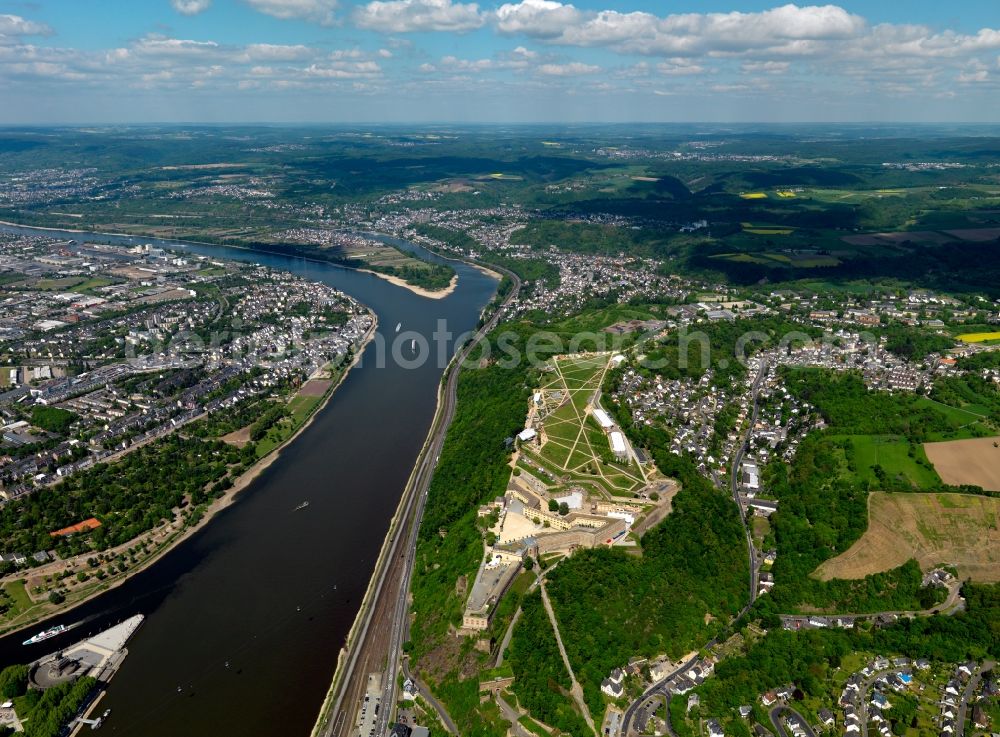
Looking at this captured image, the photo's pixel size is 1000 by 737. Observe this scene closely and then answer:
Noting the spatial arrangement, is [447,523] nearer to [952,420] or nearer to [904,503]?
[904,503]

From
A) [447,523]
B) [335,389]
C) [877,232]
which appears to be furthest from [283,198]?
[447,523]

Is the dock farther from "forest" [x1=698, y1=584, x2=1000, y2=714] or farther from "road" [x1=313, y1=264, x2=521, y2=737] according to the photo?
"forest" [x1=698, y1=584, x2=1000, y2=714]

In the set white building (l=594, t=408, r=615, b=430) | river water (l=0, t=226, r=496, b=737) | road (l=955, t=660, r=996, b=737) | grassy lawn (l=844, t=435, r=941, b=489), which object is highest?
white building (l=594, t=408, r=615, b=430)

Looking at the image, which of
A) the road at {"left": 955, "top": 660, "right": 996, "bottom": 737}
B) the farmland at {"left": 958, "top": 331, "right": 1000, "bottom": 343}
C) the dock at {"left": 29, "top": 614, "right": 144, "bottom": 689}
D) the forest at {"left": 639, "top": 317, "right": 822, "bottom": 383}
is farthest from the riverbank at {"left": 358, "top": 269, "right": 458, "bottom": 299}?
the road at {"left": 955, "top": 660, "right": 996, "bottom": 737}

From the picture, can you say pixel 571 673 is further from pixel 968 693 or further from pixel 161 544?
pixel 161 544

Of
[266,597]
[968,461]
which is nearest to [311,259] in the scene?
[266,597]
